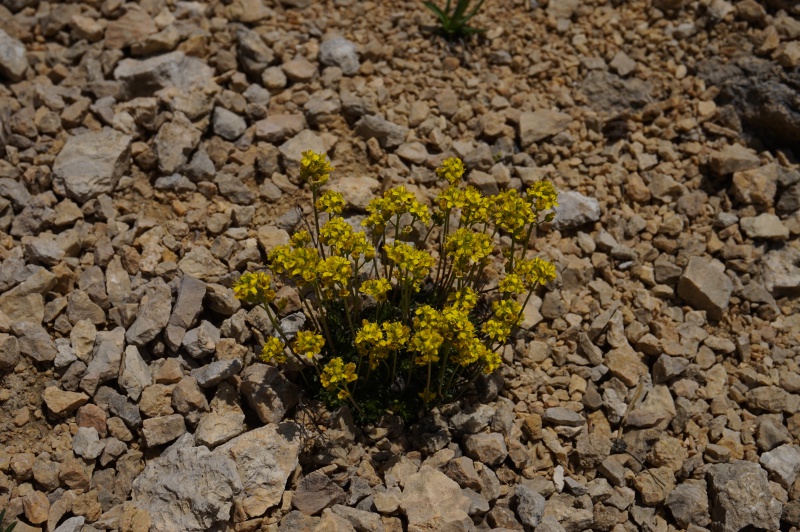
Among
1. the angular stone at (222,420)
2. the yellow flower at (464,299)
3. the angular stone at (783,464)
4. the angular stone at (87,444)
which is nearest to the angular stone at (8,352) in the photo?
the angular stone at (87,444)

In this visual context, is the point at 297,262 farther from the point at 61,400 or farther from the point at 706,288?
the point at 706,288

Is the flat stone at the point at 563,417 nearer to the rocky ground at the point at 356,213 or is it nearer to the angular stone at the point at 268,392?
the rocky ground at the point at 356,213

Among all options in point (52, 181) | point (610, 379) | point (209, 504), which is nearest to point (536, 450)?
point (610, 379)

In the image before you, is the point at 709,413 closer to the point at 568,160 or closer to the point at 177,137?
the point at 568,160

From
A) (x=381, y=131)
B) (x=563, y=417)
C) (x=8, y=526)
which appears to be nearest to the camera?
(x=8, y=526)

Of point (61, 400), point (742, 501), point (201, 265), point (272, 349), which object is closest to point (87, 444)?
point (61, 400)

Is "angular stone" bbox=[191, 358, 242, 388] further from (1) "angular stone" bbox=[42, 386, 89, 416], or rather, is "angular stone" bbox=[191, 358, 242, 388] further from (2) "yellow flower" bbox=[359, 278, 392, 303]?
(2) "yellow flower" bbox=[359, 278, 392, 303]
